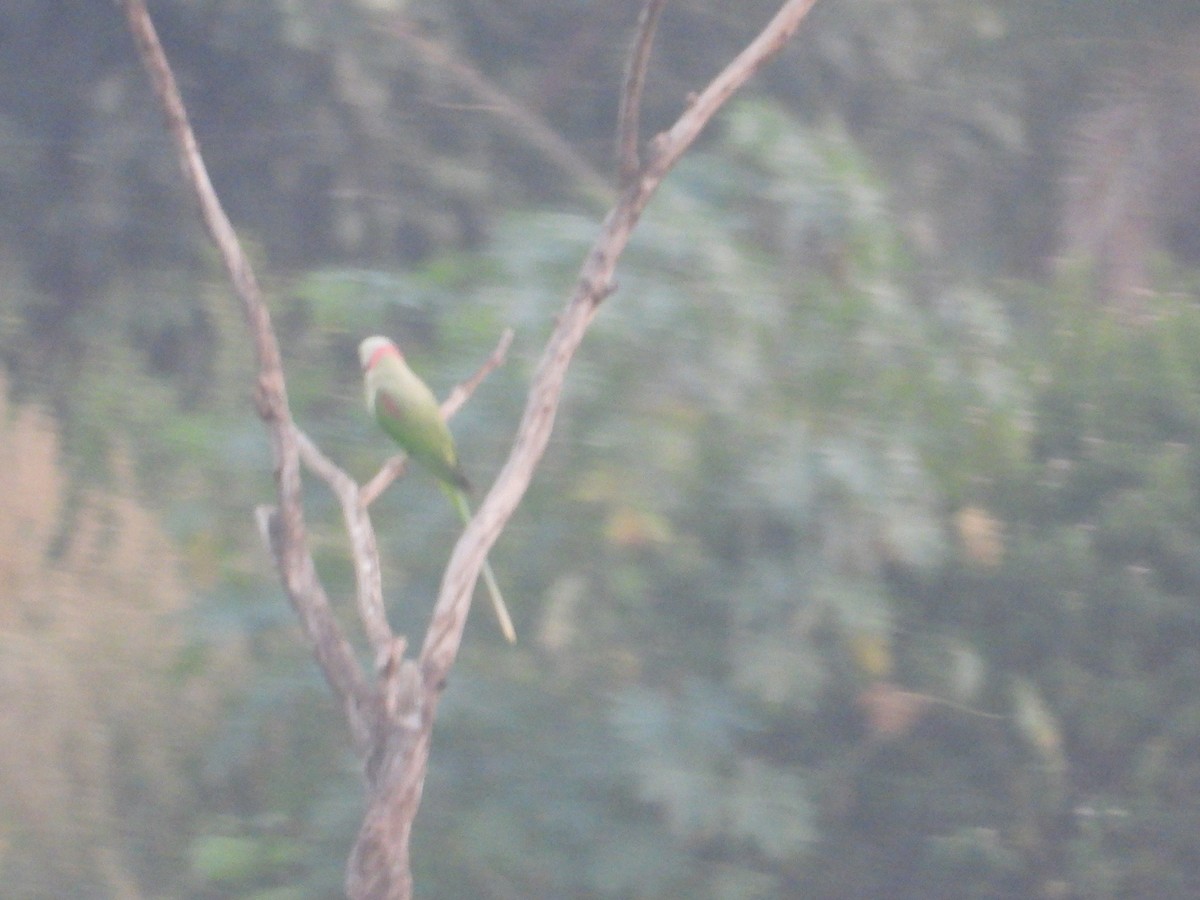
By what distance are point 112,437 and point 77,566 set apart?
95cm

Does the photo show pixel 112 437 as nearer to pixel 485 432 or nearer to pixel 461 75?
pixel 461 75

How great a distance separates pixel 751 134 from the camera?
389 cm

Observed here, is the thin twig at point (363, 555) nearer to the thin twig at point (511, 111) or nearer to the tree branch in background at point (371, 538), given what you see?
the tree branch in background at point (371, 538)

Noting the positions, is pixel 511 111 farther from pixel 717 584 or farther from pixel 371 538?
pixel 371 538

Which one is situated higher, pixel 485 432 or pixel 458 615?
pixel 458 615

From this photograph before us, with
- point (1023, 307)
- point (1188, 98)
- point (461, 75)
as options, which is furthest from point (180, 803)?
point (1188, 98)

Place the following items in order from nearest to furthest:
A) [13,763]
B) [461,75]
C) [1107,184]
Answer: [13,763] < [461,75] < [1107,184]

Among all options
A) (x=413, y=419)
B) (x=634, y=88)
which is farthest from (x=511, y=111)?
(x=634, y=88)

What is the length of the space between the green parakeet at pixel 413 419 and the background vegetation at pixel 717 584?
0.22m

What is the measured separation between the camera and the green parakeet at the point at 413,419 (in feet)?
10.9

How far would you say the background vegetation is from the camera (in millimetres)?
3652

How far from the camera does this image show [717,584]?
12.4 feet

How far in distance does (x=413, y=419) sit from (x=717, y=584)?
0.90 metres

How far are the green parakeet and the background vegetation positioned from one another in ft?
0.73
